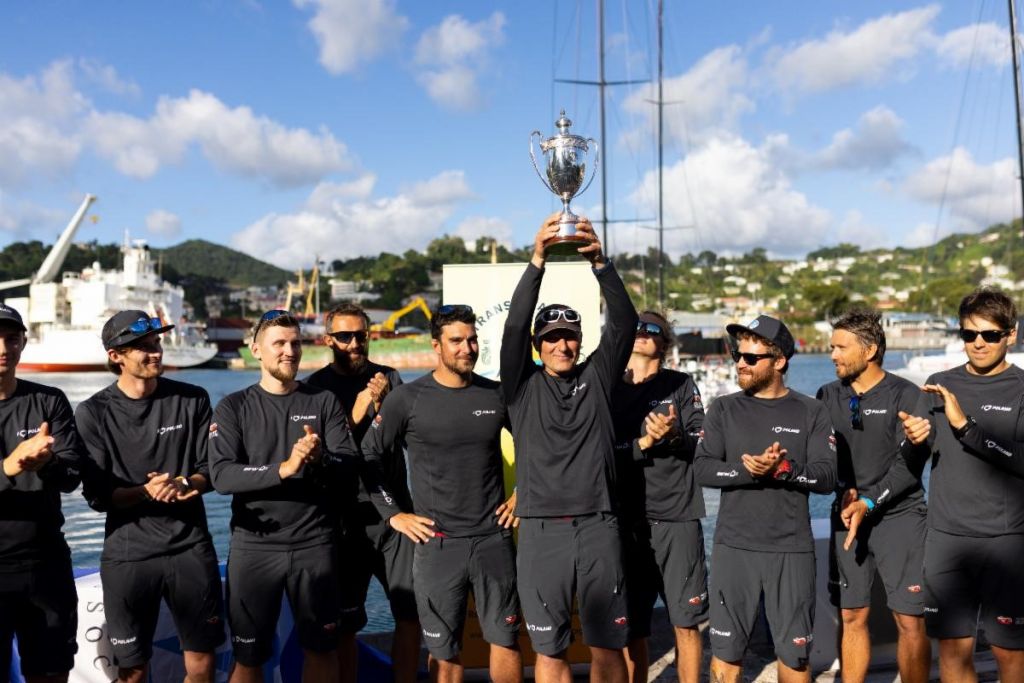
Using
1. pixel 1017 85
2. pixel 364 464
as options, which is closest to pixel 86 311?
pixel 1017 85

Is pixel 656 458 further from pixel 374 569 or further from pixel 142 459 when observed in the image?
pixel 142 459

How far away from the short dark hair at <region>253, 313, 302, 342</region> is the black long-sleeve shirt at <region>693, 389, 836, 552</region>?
1.83m

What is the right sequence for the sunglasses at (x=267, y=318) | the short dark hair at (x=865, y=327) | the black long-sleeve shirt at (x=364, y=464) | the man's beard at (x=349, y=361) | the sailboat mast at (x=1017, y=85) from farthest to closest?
the sailboat mast at (x=1017, y=85)
the man's beard at (x=349, y=361)
the short dark hair at (x=865, y=327)
the black long-sleeve shirt at (x=364, y=464)
the sunglasses at (x=267, y=318)

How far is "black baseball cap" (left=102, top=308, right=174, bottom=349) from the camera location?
10.6ft

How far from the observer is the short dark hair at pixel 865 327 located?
3750 mm

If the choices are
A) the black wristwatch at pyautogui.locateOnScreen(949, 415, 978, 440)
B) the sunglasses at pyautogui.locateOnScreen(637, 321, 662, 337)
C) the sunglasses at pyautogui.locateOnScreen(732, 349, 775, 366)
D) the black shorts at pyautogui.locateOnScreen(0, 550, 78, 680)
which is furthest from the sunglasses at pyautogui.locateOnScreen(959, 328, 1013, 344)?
the black shorts at pyautogui.locateOnScreen(0, 550, 78, 680)

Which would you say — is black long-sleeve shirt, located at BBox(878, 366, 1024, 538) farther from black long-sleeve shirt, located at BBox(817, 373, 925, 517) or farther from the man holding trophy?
the man holding trophy

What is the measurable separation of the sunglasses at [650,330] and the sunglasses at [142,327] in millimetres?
2196

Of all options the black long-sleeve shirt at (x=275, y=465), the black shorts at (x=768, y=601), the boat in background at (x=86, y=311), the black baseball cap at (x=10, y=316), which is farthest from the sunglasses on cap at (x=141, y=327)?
the boat in background at (x=86, y=311)

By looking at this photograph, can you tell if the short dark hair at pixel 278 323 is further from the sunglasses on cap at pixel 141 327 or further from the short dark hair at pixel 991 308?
the short dark hair at pixel 991 308

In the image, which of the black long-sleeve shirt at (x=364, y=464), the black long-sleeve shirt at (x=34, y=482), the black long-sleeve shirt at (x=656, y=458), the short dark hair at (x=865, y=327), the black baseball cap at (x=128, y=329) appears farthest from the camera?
the short dark hair at (x=865, y=327)

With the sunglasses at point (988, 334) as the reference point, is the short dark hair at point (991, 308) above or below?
above

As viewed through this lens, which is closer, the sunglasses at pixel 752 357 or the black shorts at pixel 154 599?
the black shorts at pixel 154 599

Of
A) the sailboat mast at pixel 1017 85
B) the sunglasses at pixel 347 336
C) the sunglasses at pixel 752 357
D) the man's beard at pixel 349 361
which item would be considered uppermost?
the sailboat mast at pixel 1017 85
